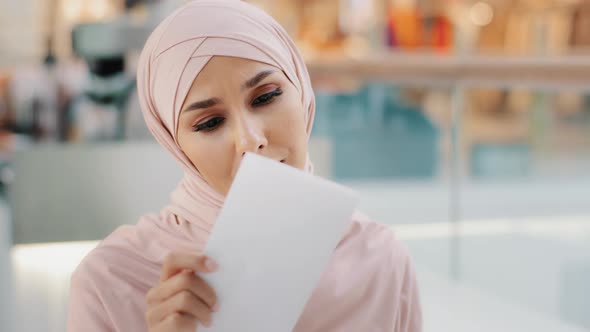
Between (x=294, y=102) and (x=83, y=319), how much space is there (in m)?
0.31

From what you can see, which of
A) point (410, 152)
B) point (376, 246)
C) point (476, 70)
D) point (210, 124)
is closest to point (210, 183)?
point (210, 124)

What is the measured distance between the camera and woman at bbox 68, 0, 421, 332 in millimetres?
702

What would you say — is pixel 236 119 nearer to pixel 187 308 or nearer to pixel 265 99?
pixel 265 99

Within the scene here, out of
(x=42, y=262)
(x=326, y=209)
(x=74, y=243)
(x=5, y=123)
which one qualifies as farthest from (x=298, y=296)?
(x=5, y=123)

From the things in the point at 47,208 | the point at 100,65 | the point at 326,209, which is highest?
the point at 100,65

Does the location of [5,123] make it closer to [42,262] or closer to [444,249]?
[42,262]

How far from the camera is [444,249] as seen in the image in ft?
6.40

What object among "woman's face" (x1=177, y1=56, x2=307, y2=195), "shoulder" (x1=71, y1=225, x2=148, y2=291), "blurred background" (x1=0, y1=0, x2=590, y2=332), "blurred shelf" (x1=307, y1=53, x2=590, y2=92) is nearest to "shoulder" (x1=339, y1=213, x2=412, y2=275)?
"woman's face" (x1=177, y1=56, x2=307, y2=195)

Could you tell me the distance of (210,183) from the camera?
0.75 m

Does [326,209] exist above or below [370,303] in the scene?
above

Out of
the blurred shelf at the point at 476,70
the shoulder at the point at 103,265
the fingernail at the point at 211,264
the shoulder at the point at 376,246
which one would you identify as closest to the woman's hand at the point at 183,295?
the fingernail at the point at 211,264

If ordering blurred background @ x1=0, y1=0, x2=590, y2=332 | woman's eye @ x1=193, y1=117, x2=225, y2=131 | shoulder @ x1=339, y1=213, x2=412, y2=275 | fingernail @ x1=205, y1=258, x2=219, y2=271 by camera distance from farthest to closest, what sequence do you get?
blurred background @ x1=0, y1=0, x2=590, y2=332
shoulder @ x1=339, y1=213, x2=412, y2=275
woman's eye @ x1=193, y1=117, x2=225, y2=131
fingernail @ x1=205, y1=258, x2=219, y2=271

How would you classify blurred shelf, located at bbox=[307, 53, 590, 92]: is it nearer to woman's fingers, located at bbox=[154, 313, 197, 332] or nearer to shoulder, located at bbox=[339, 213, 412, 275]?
shoulder, located at bbox=[339, 213, 412, 275]

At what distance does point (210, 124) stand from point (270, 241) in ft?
0.49
